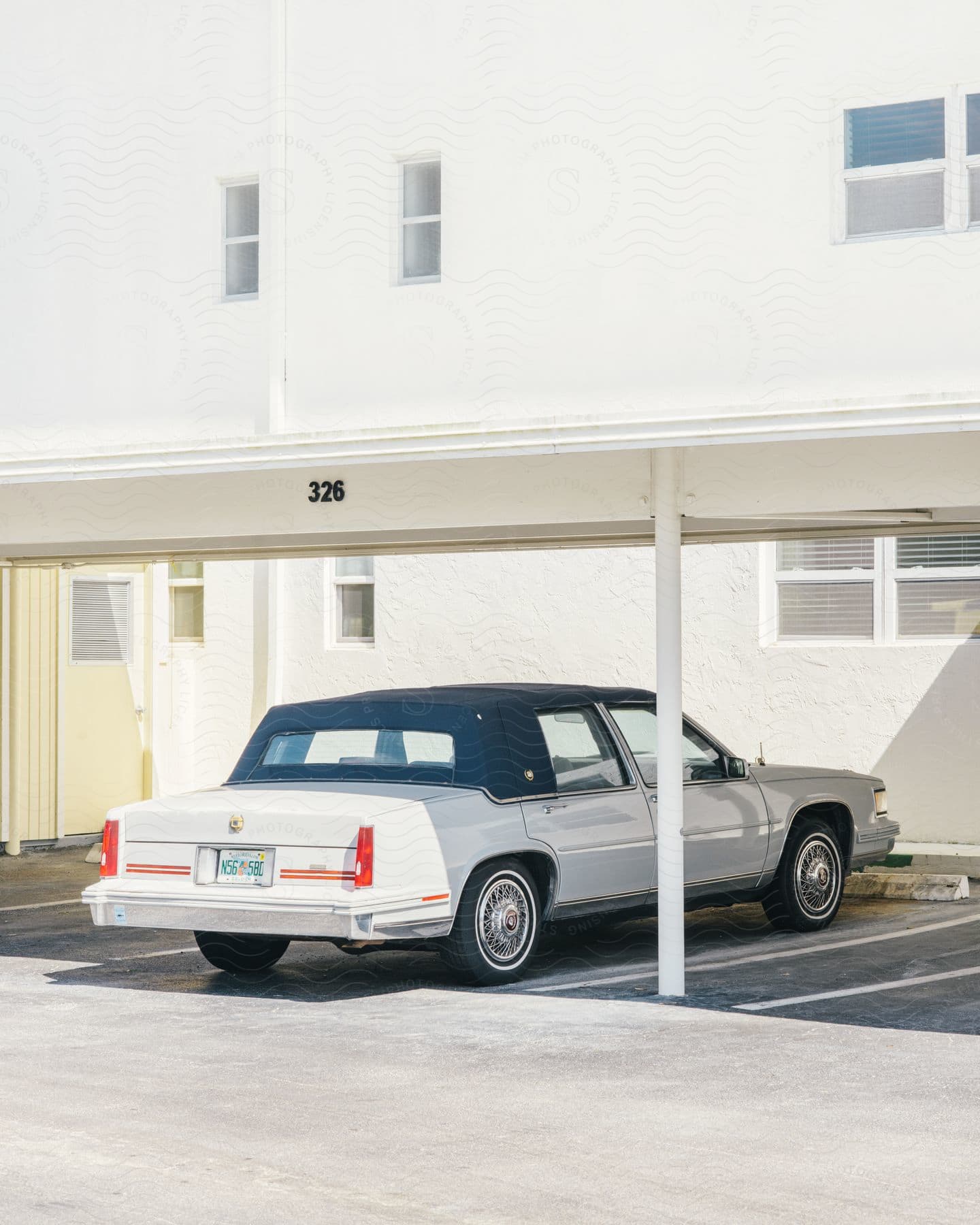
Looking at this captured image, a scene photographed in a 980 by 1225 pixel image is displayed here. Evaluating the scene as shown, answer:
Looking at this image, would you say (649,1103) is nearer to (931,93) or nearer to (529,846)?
(529,846)

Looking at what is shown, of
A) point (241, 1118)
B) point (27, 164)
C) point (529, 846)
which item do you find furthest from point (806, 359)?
point (27, 164)

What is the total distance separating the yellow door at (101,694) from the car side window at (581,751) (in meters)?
9.12

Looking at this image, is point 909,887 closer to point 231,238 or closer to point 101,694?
point 231,238

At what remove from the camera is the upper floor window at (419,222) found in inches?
404

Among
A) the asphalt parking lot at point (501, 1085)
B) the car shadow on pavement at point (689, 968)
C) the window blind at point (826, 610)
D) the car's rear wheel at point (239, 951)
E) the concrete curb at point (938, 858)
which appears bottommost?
the asphalt parking lot at point (501, 1085)

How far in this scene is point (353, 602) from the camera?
1861cm

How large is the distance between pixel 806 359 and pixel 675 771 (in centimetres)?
242

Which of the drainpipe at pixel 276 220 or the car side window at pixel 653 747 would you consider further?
the car side window at pixel 653 747

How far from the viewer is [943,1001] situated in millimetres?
9414

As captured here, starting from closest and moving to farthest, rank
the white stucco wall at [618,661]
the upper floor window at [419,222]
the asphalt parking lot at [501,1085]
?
the asphalt parking lot at [501,1085] < the upper floor window at [419,222] < the white stucco wall at [618,661]

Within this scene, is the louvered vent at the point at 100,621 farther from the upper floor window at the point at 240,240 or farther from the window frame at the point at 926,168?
the window frame at the point at 926,168

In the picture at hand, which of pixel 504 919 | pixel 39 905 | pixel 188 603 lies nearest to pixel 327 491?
pixel 504 919

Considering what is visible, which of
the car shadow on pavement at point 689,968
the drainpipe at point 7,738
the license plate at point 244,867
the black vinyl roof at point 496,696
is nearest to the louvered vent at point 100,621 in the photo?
the drainpipe at point 7,738

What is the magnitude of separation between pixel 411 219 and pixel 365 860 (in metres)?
3.72
